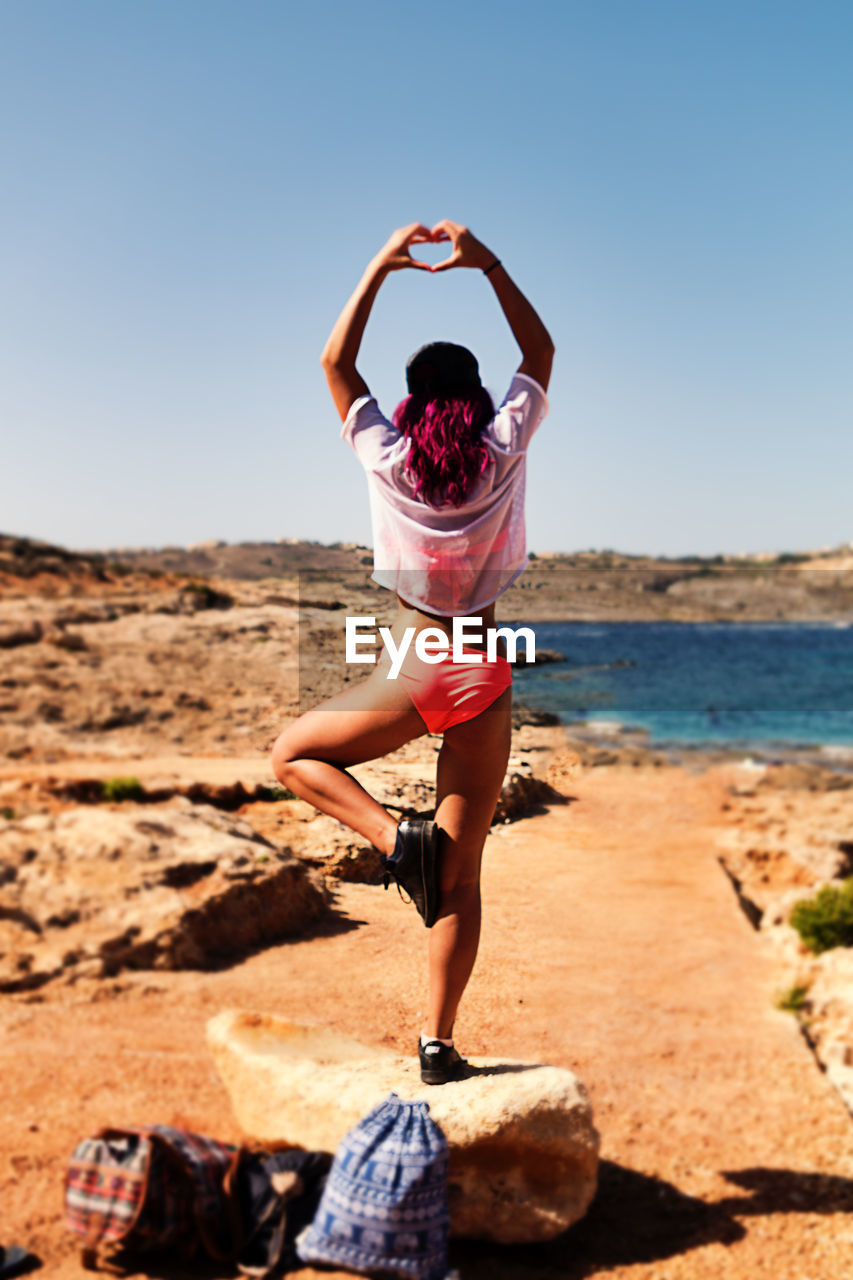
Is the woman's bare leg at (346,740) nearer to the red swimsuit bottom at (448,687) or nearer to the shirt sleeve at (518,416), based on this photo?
the red swimsuit bottom at (448,687)

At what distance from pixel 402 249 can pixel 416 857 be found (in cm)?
130

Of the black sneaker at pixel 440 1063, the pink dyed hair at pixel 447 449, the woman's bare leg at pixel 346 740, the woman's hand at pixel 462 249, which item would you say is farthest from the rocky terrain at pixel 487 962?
the woman's hand at pixel 462 249

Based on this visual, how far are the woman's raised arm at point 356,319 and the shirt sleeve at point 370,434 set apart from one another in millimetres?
30

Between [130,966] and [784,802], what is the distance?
28.5 ft

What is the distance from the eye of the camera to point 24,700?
1228cm

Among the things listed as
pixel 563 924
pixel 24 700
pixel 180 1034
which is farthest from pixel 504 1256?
pixel 24 700

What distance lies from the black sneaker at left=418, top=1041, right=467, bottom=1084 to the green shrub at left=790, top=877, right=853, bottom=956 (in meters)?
4.77

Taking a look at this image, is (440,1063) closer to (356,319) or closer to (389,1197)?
(389,1197)

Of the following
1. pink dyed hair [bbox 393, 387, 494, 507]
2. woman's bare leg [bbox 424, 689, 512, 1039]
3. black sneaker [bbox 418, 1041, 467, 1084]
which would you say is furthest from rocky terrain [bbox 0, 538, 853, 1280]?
pink dyed hair [bbox 393, 387, 494, 507]

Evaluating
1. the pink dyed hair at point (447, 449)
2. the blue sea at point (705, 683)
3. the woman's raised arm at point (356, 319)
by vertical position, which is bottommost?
the blue sea at point (705, 683)

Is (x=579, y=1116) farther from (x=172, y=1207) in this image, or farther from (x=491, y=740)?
(x=491, y=740)

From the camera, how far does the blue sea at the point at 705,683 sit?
3137 millimetres

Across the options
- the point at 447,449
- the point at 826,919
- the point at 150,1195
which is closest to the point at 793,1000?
the point at 826,919

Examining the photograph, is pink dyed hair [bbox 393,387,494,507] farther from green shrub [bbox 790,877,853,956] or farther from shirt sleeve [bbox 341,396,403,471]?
green shrub [bbox 790,877,853,956]
